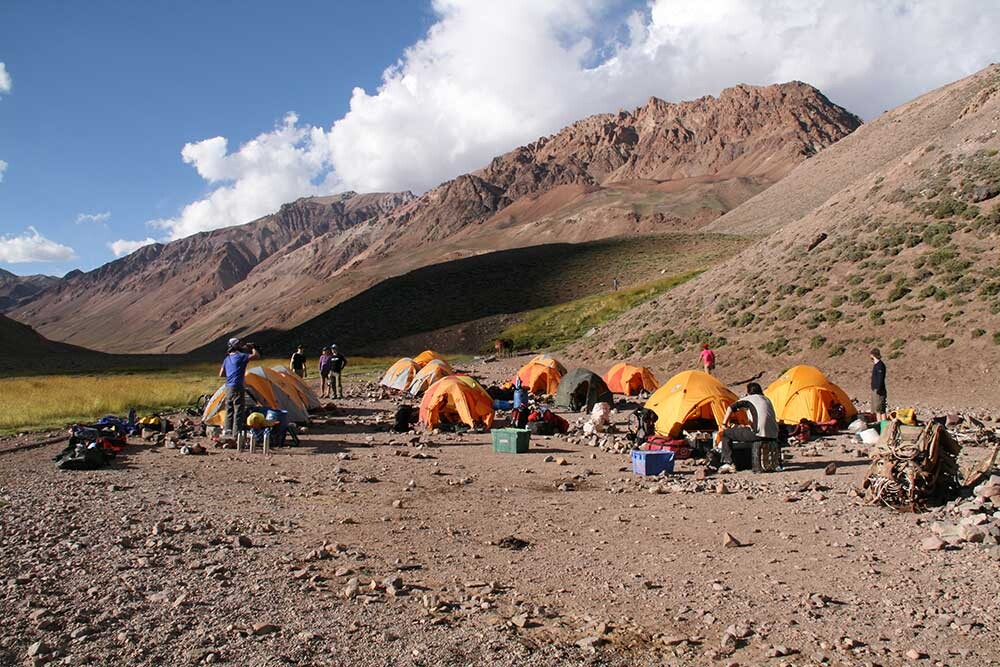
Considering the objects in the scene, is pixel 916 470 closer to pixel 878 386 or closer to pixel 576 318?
pixel 878 386

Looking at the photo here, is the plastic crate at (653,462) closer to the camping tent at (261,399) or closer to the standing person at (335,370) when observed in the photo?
the camping tent at (261,399)

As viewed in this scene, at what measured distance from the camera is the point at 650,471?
508 inches

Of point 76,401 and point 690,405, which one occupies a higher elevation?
point 690,405

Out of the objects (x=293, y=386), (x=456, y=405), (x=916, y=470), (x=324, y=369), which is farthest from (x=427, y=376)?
(x=916, y=470)

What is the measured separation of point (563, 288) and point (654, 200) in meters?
91.6

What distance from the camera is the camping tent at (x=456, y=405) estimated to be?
18953mm

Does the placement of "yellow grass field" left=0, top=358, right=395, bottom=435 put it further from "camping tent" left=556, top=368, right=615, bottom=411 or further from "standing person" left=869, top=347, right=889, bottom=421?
"standing person" left=869, top=347, right=889, bottom=421

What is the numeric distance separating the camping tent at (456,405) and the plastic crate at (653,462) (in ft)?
21.3

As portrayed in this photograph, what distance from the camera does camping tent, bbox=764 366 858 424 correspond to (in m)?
17.2

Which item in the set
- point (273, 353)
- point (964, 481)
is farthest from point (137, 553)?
point (273, 353)

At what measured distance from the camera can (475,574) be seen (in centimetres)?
756

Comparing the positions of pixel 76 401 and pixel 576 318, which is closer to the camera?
pixel 76 401

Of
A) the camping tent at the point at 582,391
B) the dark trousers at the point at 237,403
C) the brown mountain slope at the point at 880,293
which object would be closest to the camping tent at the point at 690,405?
the camping tent at the point at 582,391

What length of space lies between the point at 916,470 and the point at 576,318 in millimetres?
43990
